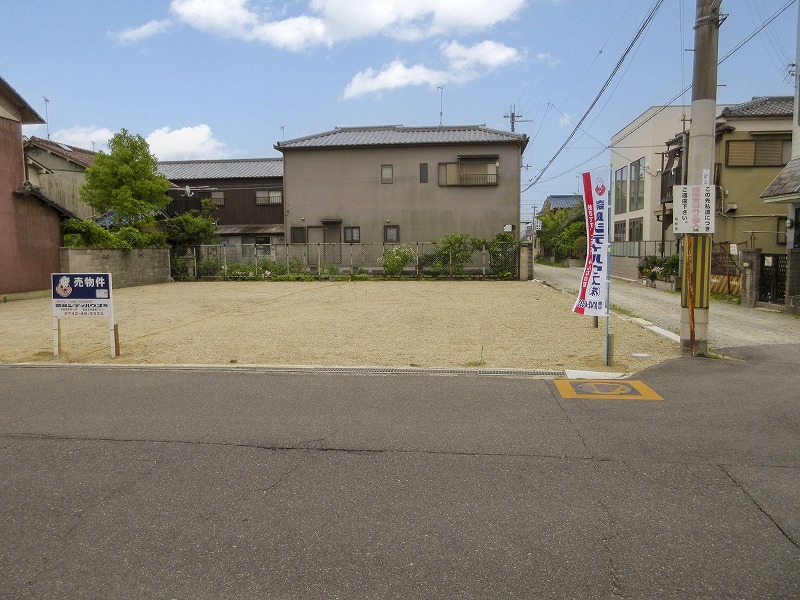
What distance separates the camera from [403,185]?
31.3 m

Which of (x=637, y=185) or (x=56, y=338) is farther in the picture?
(x=637, y=185)

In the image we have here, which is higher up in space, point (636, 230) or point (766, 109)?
point (766, 109)

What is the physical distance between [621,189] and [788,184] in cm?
2321

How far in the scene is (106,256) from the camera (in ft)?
77.3

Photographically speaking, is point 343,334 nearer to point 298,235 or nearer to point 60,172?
point 298,235

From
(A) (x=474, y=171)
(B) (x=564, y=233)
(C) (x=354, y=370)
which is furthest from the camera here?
(B) (x=564, y=233)

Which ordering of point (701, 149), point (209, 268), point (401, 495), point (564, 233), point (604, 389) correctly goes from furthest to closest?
point (564, 233)
point (209, 268)
point (701, 149)
point (604, 389)
point (401, 495)

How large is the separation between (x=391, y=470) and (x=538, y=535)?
4.07 feet

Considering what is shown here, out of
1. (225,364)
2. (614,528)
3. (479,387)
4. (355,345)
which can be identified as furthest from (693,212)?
(225,364)

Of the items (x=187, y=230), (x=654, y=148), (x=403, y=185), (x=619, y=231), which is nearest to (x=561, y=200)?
(x=619, y=231)

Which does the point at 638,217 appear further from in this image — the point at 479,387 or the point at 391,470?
the point at 391,470

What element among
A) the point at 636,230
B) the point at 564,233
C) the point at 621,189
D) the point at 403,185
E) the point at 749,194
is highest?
the point at 621,189

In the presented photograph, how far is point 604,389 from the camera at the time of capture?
6336 mm

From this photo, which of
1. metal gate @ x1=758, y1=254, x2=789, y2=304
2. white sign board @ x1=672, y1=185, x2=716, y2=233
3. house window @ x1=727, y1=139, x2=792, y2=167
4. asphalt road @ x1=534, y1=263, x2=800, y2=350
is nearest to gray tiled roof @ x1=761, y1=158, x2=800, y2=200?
metal gate @ x1=758, y1=254, x2=789, y2=304
